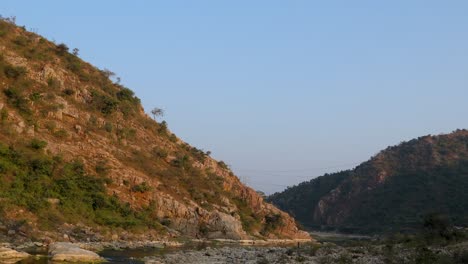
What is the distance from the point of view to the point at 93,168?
66.4 metres

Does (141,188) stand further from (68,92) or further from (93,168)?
(68,92)

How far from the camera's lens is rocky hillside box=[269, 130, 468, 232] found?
130 meters

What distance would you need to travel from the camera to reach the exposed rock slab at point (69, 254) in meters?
33.8

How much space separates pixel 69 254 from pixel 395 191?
128 m

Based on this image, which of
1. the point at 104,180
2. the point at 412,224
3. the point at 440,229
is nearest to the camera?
the point at 440,229

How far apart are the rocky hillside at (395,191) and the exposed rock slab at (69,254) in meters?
94.6

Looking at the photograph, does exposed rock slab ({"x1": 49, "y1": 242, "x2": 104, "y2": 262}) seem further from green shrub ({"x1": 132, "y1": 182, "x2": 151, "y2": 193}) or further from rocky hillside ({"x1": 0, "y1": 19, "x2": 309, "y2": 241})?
green shrub ({"x1": 132, "y1": 182, "x2": 151, "y2": 193})

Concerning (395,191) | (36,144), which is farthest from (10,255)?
(395,191)

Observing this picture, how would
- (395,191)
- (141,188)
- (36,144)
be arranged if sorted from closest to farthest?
1. (36,144)
2. (141,188)
3. (395,191)

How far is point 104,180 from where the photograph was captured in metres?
65.4

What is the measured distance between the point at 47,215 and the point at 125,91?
45741 millimetres

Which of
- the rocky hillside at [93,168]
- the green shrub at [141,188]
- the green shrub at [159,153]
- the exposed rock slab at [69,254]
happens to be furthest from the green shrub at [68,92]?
the exposed rock slab at [69,254]

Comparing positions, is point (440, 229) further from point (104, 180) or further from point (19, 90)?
point (19, 90)

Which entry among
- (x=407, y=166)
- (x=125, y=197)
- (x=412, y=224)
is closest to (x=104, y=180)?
(x=125, y=197)
